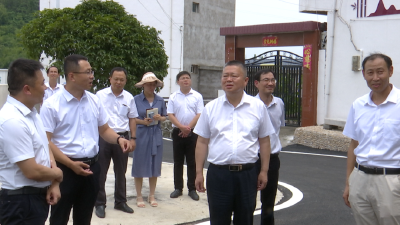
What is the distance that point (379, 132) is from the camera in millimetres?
3986

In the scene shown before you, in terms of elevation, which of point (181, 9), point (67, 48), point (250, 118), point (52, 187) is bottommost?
point (52, 187)

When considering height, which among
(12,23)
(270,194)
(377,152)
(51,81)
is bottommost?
(270,194)

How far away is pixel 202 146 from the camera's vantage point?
183 inches

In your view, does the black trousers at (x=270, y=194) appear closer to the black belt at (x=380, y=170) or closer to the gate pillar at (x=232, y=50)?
the black belt at (x=380, y=170)

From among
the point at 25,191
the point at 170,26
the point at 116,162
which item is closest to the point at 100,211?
the point at 116,162

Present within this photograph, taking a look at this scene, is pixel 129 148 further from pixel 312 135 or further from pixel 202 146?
pixel 312 135

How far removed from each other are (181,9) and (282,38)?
618 inches

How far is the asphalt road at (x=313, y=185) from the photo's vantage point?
6410 mm

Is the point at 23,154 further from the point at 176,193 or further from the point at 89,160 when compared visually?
the point at 176,193

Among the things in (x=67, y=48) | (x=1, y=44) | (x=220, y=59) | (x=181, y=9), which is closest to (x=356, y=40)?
(x=67, y=48)

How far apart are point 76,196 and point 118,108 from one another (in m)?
2.30

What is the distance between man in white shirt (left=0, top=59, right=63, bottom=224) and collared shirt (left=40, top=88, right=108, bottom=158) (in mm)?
891

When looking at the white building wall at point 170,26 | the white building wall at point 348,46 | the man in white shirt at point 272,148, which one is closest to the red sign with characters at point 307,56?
the white building wall at point 348,46

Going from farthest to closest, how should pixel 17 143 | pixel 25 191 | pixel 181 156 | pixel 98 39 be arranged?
pixel 98 39 < pixel 181 156 < pixel 25 191 < pixel 17 143
